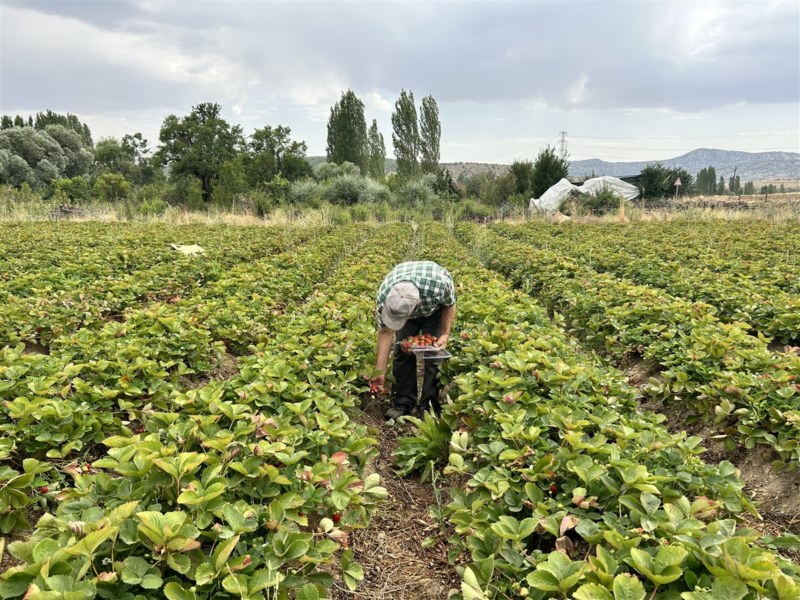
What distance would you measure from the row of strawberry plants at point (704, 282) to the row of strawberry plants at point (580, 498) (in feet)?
10.6

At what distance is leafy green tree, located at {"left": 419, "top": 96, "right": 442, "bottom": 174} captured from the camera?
1998 inches

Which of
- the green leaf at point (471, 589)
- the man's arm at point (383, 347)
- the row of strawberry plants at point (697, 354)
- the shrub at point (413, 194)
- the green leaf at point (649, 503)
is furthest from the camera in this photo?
the shrub at point (413, 194)

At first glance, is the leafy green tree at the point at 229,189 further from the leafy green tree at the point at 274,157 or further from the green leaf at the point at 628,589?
the green leaf at the point at 628,589

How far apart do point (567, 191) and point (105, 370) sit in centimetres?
3217

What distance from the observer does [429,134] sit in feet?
168

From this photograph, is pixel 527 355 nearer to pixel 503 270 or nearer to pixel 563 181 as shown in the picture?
pixel 503 270

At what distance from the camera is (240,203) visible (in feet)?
89.8

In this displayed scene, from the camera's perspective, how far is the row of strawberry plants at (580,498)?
1.58 metres

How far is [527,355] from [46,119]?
80.0 metres

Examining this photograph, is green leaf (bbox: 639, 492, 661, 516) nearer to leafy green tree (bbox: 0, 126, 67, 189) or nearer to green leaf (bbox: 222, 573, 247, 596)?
green leaf (bbox: 222, 573, 247, 596)

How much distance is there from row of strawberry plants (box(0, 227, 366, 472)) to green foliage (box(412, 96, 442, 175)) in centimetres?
4764

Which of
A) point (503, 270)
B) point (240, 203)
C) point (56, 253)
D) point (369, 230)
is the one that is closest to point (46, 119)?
point (240, 203)

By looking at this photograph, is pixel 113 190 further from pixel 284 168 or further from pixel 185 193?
pixel 284 168

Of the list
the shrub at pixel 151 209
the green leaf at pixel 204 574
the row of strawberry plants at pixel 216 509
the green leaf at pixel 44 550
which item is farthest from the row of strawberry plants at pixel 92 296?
the shrub at pixel 151 209
